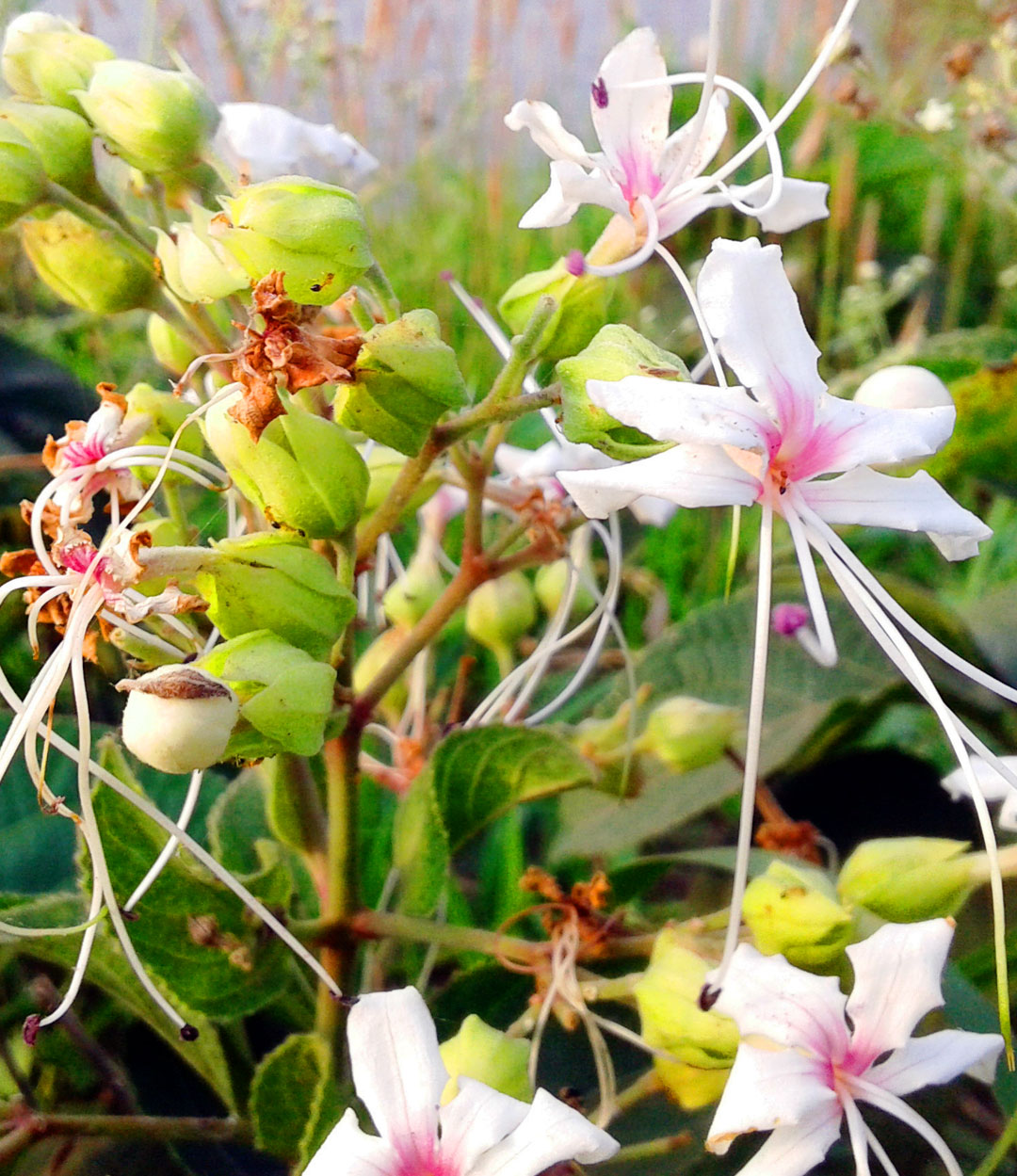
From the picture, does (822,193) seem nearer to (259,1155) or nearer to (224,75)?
(259,1155)

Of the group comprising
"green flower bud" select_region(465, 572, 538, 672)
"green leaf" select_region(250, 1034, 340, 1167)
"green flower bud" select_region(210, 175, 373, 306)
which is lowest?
"green leaf" select_region(250, 1034, 340, 1167)

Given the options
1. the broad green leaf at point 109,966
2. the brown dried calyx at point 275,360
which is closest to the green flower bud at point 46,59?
the brown dried calyx at point 275,360

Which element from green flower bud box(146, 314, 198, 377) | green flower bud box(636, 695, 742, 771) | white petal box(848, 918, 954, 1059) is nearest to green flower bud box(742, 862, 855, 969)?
white petal box(848, 918, 954, 1059)

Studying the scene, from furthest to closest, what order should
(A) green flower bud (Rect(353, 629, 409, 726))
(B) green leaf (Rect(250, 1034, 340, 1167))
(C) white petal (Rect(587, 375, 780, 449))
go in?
(A) green flower bud (Rect(353, 629, 409, 726)), (B) green leaf (Rect(250, 1034, 340, 1167)), (C) white petal (Rect(587, 375, 780, 449))

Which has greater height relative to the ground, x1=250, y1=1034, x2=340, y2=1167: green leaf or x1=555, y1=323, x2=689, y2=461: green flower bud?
x1=555, y1=323, x2=689, y2=461: green flower bud

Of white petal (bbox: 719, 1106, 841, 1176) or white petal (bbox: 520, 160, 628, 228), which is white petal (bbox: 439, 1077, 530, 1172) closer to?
white petal (bbox: 719, 1106, 841, 1176)

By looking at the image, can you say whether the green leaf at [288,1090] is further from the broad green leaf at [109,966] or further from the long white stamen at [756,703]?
the long white stamen at [756,703]
